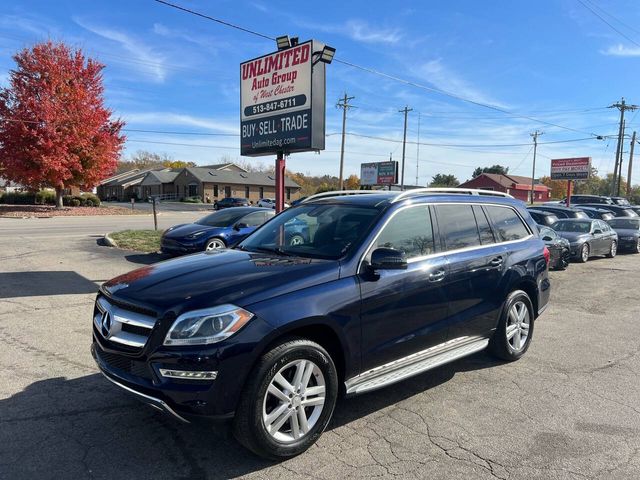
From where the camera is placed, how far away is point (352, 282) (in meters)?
3.60

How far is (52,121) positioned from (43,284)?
25.3 m

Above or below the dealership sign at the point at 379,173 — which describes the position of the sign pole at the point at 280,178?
below

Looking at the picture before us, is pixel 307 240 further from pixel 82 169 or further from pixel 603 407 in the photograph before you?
pixel 82 169

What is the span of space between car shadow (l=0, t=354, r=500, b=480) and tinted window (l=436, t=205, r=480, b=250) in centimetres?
148

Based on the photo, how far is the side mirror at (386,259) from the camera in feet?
11.9

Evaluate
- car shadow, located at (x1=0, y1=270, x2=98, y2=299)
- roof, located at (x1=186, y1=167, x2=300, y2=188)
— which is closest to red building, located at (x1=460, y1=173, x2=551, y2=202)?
roof, located at (x1=186, y1=167, x2=300, y2=188)

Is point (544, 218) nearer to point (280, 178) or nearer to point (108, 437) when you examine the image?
point (280, 178)

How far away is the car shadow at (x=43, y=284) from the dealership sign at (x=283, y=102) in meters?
4.31

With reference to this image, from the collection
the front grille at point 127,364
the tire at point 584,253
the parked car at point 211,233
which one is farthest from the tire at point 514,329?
the tire at point 584,253

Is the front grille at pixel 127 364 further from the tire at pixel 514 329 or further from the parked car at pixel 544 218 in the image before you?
the parked car at pixel 544 218

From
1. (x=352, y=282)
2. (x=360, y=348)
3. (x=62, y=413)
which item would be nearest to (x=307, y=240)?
(x=352, y=282)

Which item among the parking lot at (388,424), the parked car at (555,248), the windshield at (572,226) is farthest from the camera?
the windshield at (572,226)

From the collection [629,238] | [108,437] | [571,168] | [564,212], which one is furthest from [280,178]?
[571,168]

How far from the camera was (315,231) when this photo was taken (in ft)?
14.2
